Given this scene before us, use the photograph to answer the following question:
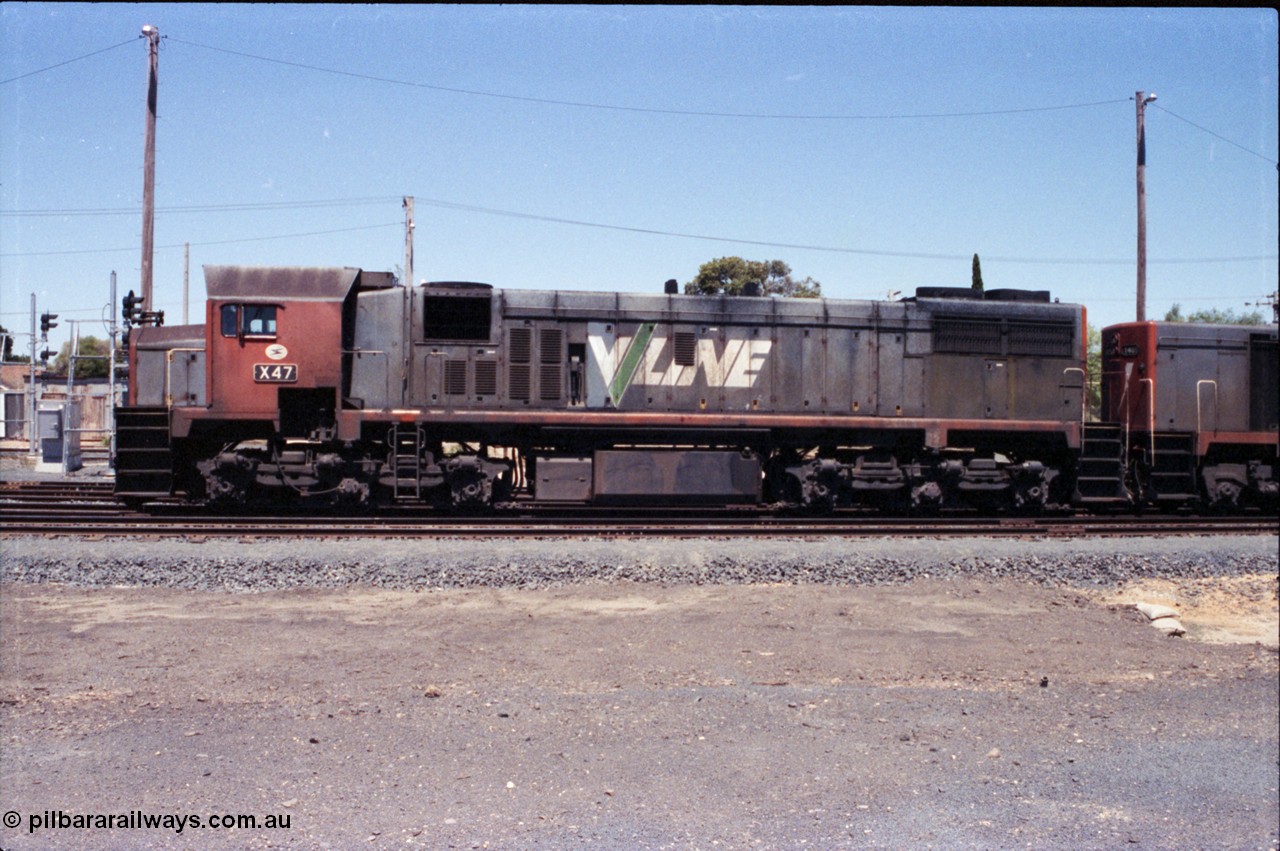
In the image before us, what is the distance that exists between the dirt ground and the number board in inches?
181

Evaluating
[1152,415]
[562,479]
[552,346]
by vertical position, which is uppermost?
[552,346]

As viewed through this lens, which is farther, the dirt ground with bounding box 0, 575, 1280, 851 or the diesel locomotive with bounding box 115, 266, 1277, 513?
the diesel locomotive with bounding box 115, 266, 1277, 513

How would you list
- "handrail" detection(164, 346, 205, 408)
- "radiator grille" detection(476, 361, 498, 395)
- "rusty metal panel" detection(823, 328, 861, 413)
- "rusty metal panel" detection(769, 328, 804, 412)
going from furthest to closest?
"rusty metal panel" detection(823, 328, 861, 413), "rusty metal panel" detection(769, 328, 804, 412), "radiator grille" detection(476, 361, 498, 395), "handrail" detection(164, 346, 205, 408)

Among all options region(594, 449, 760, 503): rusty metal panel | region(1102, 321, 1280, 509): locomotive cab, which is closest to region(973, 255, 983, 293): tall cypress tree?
region(1102, 321, 1280, 509): locomotive cab

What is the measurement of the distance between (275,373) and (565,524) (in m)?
4.79

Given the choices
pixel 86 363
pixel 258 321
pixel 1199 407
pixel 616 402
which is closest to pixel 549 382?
pixel 616 402

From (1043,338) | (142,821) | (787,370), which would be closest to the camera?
(142,821)

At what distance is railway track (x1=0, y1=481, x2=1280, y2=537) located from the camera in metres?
11.9

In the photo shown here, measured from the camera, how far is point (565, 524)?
12641 millimetres

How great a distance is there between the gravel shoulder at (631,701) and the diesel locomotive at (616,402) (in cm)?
284

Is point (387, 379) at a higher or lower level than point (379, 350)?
lower

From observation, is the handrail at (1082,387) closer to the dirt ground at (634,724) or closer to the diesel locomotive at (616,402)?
the diesel locomotive at (616,402)

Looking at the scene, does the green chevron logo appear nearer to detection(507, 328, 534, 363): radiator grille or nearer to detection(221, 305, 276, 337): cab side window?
detection(507, 328, 534, 363): radiator grille

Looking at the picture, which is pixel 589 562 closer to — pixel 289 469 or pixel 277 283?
pixel 289 469
